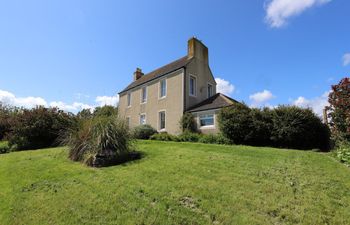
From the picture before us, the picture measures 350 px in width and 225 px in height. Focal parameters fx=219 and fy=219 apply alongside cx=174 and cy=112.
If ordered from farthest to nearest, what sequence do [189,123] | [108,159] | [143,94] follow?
[143,94] → [189,123] → [108,159]

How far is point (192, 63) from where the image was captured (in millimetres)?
20078

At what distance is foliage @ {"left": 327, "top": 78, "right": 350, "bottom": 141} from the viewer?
31.5 ft

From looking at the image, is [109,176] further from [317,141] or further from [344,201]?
[317,141]

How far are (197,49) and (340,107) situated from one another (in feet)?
44.3

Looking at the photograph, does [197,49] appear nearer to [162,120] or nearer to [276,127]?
[162,120]

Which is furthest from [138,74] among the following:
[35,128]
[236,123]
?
[236,123]

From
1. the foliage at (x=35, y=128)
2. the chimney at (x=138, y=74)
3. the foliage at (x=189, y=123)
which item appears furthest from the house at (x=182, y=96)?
the foliage at (x=35, y=128)

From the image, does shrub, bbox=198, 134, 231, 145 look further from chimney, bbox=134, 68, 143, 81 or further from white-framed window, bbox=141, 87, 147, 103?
chimney, bbox=134, 68, 143, 81

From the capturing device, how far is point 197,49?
20.9 meters

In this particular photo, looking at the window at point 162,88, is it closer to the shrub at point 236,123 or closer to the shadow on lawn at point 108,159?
the shrub at point 236,123

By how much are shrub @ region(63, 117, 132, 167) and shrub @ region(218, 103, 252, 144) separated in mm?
7278

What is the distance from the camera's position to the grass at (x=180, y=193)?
3793 millimetres

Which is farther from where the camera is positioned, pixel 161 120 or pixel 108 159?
pixel 161 120

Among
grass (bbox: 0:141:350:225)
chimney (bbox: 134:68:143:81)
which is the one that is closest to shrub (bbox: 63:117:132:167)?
grass (bbox: 0:141:350:225)
